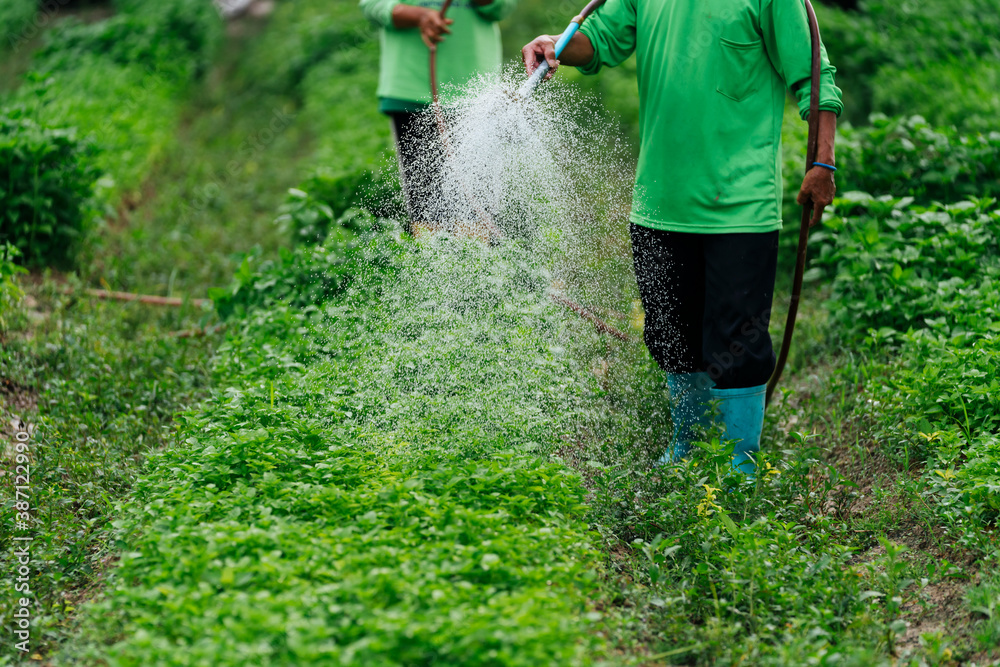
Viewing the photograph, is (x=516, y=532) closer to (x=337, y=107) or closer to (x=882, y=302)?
(x=882, y=302)

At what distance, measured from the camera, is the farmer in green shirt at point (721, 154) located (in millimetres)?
3180

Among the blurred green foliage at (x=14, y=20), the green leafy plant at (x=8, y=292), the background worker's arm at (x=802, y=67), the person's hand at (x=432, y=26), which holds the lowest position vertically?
the green leafy plant at (x=8, y=292)

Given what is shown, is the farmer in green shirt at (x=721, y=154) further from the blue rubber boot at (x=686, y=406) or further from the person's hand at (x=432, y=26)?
the person's hand at (x=432, y=26)

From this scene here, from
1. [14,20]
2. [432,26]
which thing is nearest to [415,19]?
[432,26]

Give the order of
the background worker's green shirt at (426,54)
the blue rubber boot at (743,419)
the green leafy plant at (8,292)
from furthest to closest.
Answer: the background worker's green shirt at (426,54) → the green leafy plant at (8,292) → the blue rubber boot at (743,419)

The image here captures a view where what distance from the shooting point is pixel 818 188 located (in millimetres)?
3217

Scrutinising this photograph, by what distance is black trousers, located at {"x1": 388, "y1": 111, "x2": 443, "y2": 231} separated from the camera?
13.8 ft

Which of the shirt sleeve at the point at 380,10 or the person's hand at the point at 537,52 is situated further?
the shirt sleeve at the point at 380,10

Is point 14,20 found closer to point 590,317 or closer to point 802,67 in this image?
point 590,317

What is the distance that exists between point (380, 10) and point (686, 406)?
256cm

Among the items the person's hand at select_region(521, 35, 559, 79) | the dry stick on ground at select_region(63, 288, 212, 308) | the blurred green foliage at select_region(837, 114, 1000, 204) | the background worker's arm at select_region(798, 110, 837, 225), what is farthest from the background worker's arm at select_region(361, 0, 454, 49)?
the blurred green foliage at select_region(837, 114, 1000, 204)

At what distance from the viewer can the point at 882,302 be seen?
434 centimetres

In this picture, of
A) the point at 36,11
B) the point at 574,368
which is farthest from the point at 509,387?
the point at 36,11

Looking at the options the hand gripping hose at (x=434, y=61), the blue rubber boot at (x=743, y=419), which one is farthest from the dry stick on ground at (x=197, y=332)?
the blue rubber boot at (x=743, y=419)
